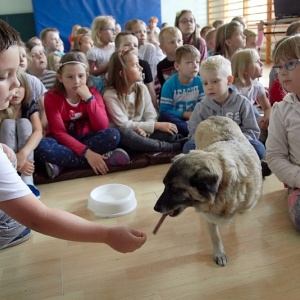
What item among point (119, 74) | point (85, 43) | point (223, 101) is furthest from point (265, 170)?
point (85, 43)

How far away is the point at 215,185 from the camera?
52.0 inches

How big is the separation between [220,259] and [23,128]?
1.78 meters

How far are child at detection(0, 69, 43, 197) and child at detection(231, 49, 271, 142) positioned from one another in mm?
1885

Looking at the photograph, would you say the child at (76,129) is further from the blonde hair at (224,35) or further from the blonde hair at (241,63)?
the blonde hair at (224,35)

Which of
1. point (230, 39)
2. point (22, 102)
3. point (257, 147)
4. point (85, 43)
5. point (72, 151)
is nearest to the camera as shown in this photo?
point (257, 147)

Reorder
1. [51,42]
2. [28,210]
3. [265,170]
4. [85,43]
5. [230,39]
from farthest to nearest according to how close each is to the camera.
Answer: [51,42] → [85,43] → [230,39] → [265,170] → [28,210]

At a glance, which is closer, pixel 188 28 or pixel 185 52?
pixel 185 52

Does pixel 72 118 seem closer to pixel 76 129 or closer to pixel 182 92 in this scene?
pixel 76 129

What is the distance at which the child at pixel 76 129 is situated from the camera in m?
2.67

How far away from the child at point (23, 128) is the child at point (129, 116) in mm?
714

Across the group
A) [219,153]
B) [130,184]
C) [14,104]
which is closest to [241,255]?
[219,153]

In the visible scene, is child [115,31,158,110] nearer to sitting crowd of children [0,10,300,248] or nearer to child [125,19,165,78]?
sitting crowd of children [0,10,300,248]

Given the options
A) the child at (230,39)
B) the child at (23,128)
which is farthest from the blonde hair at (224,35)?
the child at (23,128)

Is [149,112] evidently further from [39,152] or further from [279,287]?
[279,287]
